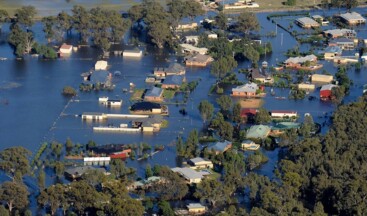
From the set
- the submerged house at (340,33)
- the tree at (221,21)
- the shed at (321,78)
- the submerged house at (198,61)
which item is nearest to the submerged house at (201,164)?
the shed at (321,78)

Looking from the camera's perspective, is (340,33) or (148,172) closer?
(148,172)

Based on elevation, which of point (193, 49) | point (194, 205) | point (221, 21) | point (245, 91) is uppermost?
point (221, 21)

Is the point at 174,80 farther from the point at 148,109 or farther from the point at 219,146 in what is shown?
the point at 219,146

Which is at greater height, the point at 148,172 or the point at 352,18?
the point at 352,18

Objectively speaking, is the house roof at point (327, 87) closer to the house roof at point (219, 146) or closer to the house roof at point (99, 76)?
the house roof at point (219, 146)

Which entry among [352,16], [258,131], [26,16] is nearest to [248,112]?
[258,131]

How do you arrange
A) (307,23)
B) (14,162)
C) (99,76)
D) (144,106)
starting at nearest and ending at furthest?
(14,162), (144,106), (99,76), (307,23)

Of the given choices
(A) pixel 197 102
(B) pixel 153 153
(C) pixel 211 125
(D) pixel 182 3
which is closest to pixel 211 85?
(A) pixel 197 102
